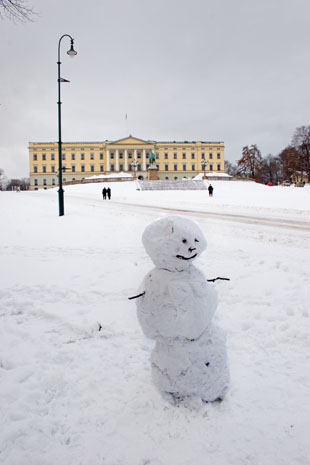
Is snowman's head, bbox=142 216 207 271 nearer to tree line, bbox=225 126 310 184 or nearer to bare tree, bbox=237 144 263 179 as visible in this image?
tree line, bbox=225 126 310 184

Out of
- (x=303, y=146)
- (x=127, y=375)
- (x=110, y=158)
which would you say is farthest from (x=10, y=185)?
(x=127, y=375)

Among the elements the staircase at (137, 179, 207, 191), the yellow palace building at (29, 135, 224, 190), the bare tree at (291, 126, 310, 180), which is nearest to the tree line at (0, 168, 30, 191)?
the yellow palace building at (29, 135, 224, 190)

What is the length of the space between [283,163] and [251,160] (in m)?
8.69

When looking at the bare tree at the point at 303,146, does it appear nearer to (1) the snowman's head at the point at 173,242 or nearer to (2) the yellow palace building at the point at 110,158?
(2) the yellow palace building at the point at 110,158

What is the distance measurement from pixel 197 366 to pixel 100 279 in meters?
3.73

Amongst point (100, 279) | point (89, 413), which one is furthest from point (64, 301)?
point (89, 413)

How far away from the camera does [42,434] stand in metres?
2.40

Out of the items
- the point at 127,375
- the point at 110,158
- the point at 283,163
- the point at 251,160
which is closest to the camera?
the point at 127,375

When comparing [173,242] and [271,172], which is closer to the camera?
[173,242]

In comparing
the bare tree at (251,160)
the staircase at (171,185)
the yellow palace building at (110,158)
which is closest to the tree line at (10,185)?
the yellow palace building at (110,158)

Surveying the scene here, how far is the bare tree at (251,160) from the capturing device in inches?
2901

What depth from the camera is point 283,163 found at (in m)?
67.4

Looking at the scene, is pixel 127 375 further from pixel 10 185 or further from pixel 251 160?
pixel 10 185

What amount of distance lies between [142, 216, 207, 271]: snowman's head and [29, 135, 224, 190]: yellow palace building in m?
94.9
